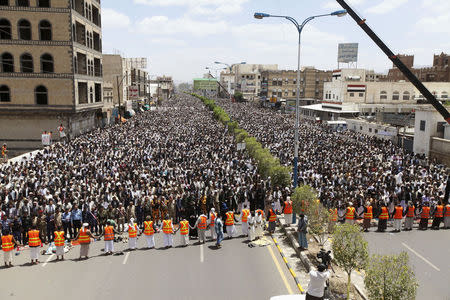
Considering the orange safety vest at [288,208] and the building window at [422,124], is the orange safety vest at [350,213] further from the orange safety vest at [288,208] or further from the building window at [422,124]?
the building window at [422,124]

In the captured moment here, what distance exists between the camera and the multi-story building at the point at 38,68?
114 feet

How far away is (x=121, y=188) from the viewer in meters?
18.8

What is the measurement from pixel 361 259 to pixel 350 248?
Result: 1.41 feet

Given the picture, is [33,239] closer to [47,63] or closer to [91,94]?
[47,63]

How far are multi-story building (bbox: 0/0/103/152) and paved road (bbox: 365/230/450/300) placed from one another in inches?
1245

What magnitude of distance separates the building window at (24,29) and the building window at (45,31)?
42.3 inches

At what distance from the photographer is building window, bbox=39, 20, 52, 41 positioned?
35.2 m

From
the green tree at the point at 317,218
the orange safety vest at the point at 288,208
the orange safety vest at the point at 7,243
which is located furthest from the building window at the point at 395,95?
the orange safety vest at the point at 7,243

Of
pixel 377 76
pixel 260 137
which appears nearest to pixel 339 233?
pixel 260 137

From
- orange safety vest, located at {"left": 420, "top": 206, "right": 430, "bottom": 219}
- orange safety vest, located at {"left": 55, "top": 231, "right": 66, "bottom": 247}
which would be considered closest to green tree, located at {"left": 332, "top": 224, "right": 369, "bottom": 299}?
orange safety vest, located at {"left": 420, "top": 206, "right": 430, "bottom": 219}

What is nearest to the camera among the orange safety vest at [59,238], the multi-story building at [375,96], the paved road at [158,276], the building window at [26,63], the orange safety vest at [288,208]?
the paved road at [158,276]

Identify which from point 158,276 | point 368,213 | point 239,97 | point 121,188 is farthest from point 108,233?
point 239,97

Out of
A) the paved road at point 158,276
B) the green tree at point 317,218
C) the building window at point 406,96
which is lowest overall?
the paved road at point 158,276

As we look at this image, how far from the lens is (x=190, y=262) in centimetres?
1266
